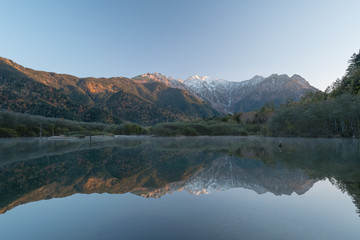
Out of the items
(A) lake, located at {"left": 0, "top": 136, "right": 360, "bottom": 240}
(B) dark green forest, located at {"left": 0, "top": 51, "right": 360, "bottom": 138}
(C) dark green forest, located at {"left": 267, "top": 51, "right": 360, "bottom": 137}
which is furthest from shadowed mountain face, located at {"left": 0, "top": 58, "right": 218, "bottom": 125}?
(A) lake, located at {"left": 0, "top": 136, "right": 360, "bottom": 240}

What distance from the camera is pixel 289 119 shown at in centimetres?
5484

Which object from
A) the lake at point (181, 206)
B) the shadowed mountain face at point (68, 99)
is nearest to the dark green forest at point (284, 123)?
the shadowed mountain face at point (68, 99)

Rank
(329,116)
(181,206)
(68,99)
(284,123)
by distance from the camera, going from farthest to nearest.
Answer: (68,99) → (284,123) → (329,116) → (181,206)

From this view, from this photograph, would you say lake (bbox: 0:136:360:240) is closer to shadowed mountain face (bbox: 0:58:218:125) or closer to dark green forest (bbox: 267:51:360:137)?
dark green forest (bbox: 267:51:360:137)

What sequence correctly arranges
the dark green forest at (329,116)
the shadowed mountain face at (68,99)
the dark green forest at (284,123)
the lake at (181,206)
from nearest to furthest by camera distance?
the lake at (181,206)
the dark green forest at (329,116)
the dark green forest at (284,123)
the shadowed mountain face at (68,99)

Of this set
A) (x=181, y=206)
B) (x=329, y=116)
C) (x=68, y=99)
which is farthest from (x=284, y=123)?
(x=68, y=99)

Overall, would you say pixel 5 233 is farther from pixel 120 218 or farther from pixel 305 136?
pixel 305 136

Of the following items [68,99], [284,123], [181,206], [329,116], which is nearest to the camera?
[181,206]

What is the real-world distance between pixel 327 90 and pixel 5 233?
76.2 m

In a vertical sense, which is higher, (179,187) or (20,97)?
(20,97)

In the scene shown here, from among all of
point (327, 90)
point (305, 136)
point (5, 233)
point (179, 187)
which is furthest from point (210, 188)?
point (327, 90)

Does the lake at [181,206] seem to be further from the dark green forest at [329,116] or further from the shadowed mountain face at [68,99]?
the shadowed mountain face at [68,99]

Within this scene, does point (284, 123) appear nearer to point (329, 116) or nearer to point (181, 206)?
point (329, 116)

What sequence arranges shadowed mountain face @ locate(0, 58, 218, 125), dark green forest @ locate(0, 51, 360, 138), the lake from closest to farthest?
the lake
dark green forest @ locate(0, 51, 360, 138)
shadowed mountain face @ locate(0, 58, 218, 125)
